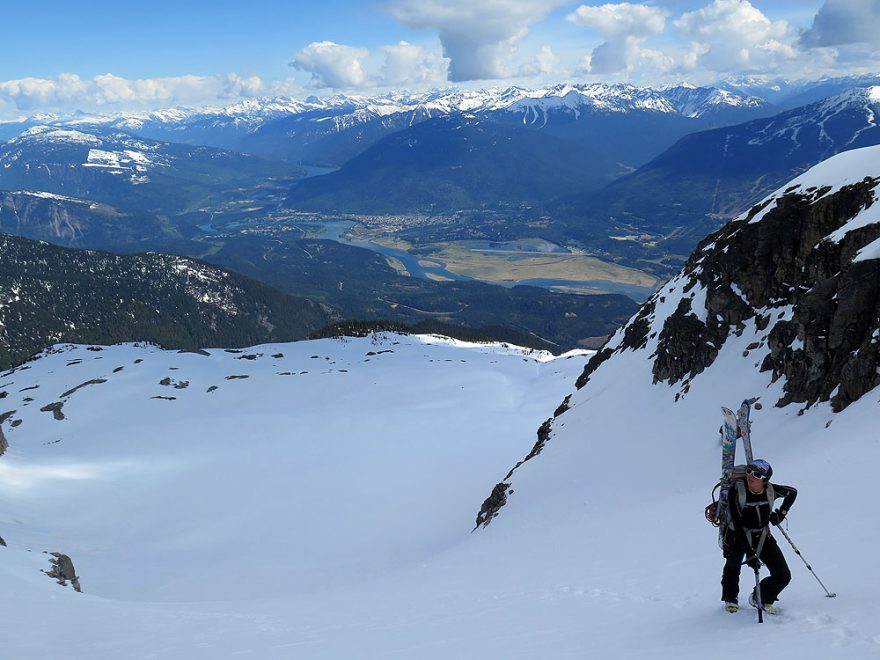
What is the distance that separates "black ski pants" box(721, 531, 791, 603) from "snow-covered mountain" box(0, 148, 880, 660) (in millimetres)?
398

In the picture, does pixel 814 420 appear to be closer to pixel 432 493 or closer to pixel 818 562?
pixel 818 562

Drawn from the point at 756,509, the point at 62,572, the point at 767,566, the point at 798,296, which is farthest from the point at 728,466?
the point at 62,572

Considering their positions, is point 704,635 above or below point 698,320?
below

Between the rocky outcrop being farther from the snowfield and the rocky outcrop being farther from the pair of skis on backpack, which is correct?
the pair of skis on backpack

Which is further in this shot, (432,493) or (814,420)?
(432,493)

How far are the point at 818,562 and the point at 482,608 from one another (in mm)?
8038

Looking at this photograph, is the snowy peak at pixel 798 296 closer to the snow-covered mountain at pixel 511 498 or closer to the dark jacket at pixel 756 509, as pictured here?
the snow-covered mountain at pixel 511 498

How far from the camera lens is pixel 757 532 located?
9164 mm

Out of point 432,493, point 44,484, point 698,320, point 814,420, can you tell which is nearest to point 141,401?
point 44,484

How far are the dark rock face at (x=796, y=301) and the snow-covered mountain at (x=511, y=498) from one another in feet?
0.41

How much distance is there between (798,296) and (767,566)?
23.3 meters

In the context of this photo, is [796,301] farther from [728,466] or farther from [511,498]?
[728,466]

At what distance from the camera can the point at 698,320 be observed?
33.3m

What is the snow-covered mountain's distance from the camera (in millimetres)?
11312
